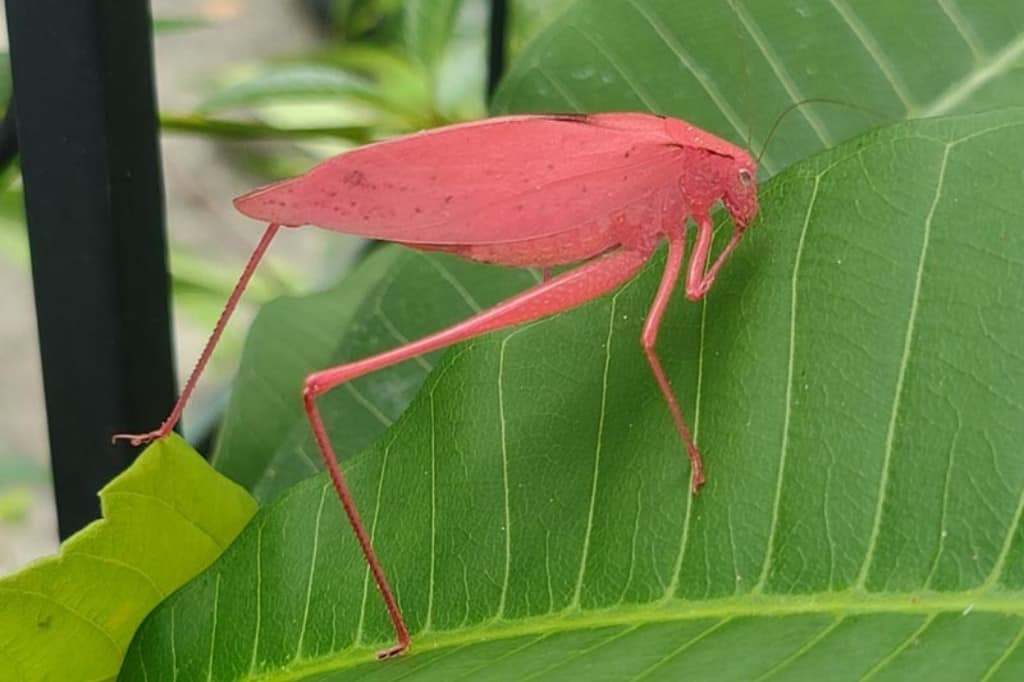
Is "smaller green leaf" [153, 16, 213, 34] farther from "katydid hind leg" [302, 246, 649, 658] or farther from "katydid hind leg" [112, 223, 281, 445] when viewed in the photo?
"katydid hind leg" [302, 246, 649, 658]

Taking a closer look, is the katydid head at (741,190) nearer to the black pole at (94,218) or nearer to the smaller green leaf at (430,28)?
the black pole at (94,218)

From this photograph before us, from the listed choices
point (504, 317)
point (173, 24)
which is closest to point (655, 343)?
point (504, 317)

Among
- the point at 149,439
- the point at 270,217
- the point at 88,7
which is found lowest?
the point at 149,439

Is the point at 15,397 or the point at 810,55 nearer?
the point at 810,55

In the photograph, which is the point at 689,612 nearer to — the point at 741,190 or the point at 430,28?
the point at 741,190

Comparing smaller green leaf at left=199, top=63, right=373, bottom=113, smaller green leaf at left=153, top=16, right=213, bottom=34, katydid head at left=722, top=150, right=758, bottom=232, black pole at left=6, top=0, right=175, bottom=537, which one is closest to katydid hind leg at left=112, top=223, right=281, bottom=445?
black pole at left=6, top=0, right=175, bottom=537

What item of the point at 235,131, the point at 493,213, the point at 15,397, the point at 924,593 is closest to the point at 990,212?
the point at 924,593

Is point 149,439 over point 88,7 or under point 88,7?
under

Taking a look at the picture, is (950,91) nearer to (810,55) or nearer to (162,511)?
(810,55)
